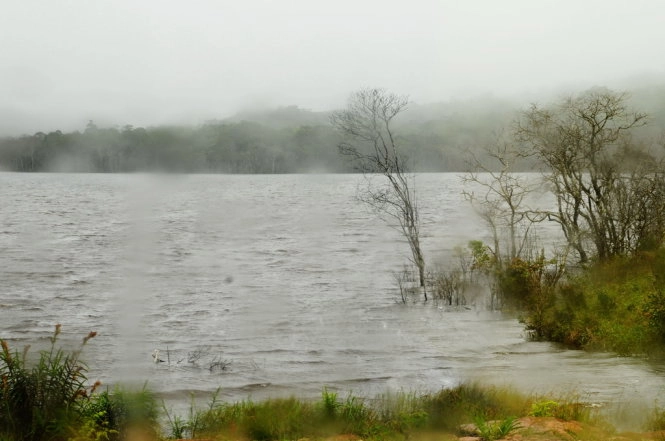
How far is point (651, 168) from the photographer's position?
92.0 feet

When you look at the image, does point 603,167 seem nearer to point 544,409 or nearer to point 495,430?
point 544,409

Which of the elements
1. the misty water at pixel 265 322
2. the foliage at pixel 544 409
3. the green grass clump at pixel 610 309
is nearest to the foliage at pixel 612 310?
the green grass clump at pixel 610 309

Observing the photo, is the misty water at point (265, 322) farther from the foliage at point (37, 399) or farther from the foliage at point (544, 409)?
the foliage at point (37, 399)

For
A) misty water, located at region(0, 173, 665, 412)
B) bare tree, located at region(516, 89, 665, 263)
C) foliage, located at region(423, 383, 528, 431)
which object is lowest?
misty water, located at region(0, 173, 665, 412)

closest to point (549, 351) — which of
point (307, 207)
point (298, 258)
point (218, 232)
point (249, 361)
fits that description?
point (249, 361)

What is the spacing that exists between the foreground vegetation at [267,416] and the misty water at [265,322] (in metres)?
2.57

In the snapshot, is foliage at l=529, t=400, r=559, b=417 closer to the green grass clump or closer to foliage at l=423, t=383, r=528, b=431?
foliage at l=423, t=383, r=528, b=431

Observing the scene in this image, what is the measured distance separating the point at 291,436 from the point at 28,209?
95714 mm

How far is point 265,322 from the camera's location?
88.4ft

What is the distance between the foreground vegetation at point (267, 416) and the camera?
9289 mm

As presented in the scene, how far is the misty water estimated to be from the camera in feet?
55.4

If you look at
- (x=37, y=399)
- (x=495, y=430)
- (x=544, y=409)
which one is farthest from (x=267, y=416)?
(x=544, y=409)

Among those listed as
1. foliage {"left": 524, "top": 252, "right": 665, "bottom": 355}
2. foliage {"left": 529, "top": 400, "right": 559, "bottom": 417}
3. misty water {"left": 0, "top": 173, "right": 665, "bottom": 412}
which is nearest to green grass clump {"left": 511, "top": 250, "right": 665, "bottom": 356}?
foliage {"left": 524, "top": 252, "right": 665, "bottom": 355}

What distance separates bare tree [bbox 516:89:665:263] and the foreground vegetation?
1615 centimetres
